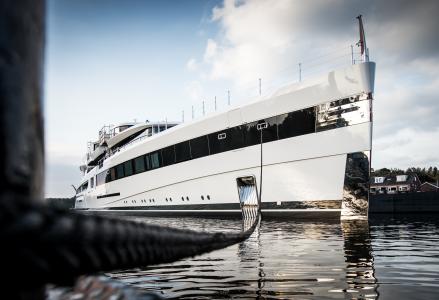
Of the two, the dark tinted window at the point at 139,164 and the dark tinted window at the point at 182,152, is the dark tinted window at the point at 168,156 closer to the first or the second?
the dark tinted window at the point at 182,152

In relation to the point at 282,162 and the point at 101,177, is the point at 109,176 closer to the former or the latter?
the point at 101,177

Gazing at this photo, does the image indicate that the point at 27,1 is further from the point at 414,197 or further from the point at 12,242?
the point at 414,197

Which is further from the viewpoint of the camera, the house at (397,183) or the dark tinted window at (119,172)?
the house at (397,183)

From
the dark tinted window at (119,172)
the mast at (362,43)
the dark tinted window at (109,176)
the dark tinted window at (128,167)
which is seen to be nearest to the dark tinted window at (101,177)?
the dark tinted window at (109,176)

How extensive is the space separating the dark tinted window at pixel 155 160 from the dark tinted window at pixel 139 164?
0.58 m

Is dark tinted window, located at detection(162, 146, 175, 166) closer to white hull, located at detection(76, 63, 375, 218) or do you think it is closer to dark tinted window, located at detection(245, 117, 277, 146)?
white hull, located at detection(76, 63, 375, 218)

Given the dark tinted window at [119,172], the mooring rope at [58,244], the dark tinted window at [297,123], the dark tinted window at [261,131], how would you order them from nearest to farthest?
the mooring rope at [58,244] < the dark tinted window at [297,123] < the dark tinted window at [261,131] < the dark tinted window at [119,172]

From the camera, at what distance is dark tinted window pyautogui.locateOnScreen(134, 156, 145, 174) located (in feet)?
59.1

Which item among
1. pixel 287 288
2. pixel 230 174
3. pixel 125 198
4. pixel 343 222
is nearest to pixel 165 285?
pixel 287 288

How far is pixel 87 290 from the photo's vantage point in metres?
1.23

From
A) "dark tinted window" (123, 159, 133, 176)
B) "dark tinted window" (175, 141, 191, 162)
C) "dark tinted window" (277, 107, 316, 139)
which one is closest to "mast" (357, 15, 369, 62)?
"dark tinted window" (277, 107, 316, 139)

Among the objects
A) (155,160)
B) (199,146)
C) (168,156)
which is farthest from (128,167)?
(199,146)

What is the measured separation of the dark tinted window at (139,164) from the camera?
59.1 ft

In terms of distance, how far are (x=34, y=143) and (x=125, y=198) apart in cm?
1990
